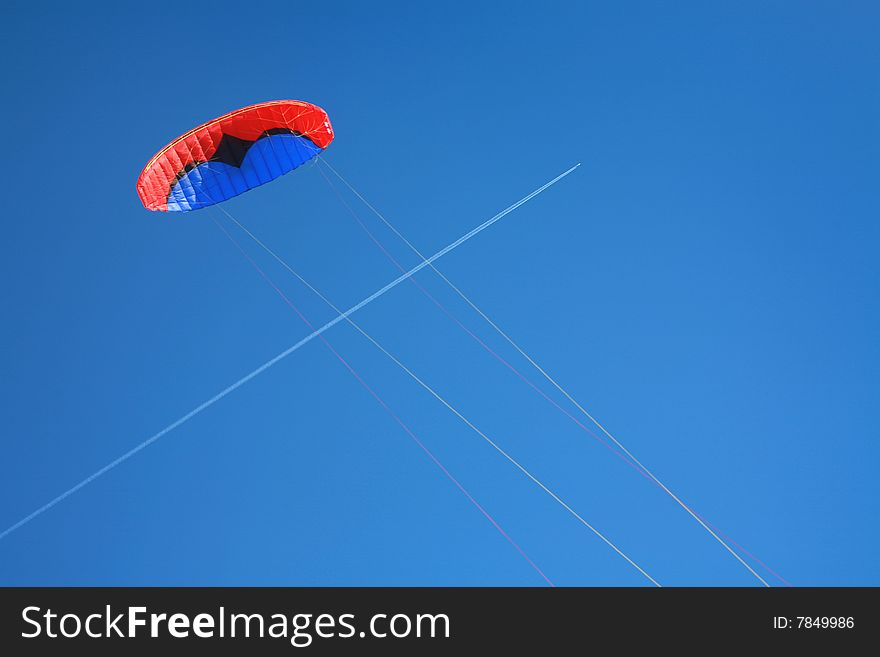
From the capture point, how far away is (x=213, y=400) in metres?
15.0

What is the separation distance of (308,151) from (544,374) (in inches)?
215

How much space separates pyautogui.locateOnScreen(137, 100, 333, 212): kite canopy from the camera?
1248cm

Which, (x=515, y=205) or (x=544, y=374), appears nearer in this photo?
(x=544, y=374)

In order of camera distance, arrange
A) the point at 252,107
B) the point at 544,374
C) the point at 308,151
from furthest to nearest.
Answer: the point at 544,374
the point at 308,151
the point at 252,107

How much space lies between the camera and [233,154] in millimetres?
13164

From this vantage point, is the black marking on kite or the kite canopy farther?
the black marking on kite

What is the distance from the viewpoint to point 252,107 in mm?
12359

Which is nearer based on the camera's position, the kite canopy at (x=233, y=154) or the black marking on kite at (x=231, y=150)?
the kite canopy at (x=233, y=154)

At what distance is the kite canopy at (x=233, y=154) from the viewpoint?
1248 cm
